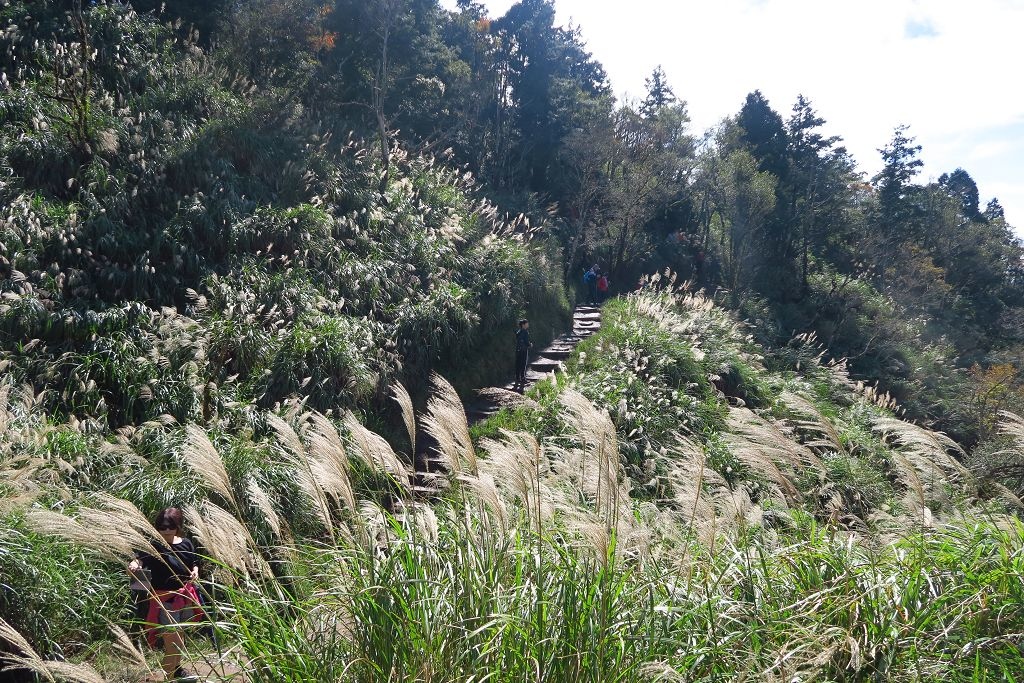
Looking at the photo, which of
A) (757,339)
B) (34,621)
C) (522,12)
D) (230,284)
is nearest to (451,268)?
(230,284)

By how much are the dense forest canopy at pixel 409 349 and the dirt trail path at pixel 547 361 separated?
0.45 m

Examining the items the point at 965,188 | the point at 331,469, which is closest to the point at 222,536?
the point at 331,469

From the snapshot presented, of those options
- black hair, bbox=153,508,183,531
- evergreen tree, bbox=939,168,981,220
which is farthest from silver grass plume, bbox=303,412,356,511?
evergreen tree, bbox=939,168,981,220

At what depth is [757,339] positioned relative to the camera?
2180cm

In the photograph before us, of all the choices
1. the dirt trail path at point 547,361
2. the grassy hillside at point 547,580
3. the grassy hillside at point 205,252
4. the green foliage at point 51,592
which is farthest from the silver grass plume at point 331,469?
the grassy hillside at point 205,252

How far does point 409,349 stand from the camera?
10.5m

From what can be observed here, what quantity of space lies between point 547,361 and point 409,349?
4.05m

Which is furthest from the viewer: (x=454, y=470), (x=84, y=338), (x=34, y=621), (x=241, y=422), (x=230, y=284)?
(x=230, y=284)

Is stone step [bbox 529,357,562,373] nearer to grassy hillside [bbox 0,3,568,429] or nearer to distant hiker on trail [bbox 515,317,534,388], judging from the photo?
grassy hillside [bbox 0,3,568,429]

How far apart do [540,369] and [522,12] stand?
19959 mm

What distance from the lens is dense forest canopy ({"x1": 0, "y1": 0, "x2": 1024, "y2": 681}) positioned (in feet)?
10.5

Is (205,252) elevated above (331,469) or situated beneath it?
situated beneath

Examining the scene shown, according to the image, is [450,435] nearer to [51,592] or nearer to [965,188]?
[51,592]

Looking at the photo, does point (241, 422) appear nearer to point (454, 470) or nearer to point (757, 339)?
point (454, 470)
